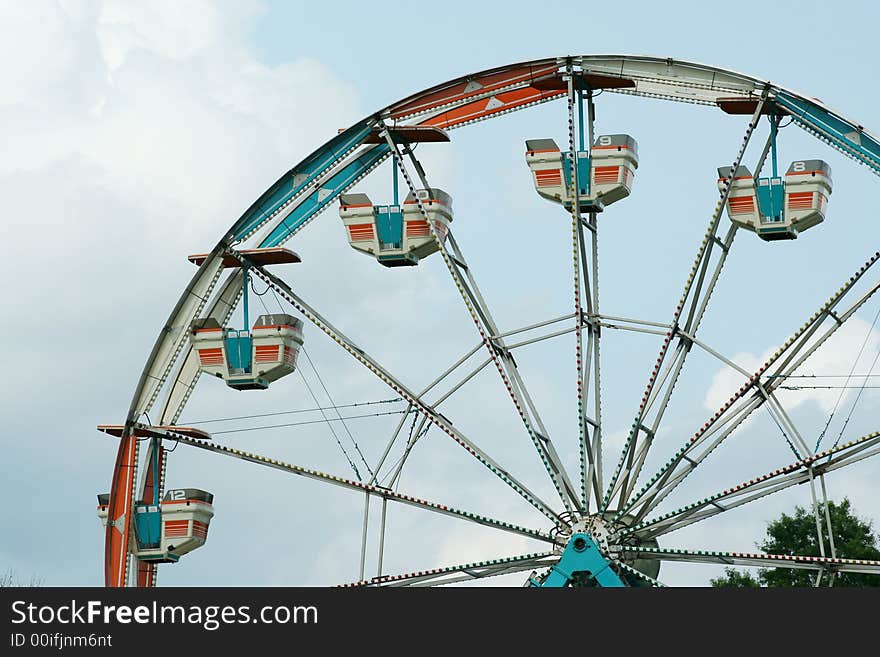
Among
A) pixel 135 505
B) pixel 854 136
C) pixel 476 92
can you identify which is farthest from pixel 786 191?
pixel 135 505

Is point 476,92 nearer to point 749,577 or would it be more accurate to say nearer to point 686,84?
point 686,84

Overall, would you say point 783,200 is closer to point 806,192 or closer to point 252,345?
point 806,192

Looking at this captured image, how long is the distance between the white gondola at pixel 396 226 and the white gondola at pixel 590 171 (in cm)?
189

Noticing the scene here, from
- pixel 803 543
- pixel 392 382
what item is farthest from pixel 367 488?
pixel 803 543

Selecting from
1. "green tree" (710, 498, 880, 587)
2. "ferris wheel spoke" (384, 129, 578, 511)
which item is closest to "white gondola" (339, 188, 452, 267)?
"ferris wheel spoke" (384, 129, 578, 511)

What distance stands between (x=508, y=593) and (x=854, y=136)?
37.9 ft

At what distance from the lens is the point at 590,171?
34.5 metres

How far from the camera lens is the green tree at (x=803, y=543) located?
59812 mm

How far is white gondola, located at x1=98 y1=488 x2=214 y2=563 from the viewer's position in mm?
36719

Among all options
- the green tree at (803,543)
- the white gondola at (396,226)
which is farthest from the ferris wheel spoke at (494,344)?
the green tree at (803,543)

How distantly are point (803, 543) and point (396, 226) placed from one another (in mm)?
30586

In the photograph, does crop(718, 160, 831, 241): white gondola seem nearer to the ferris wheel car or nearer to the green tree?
the ferris wheel car

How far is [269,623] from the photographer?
984 inches

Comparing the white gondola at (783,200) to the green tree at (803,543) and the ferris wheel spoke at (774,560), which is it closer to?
the ferris wheel spoke at (774,560)
